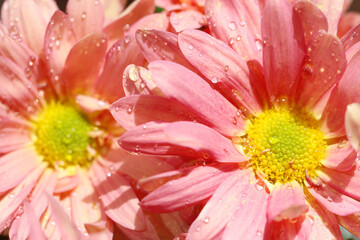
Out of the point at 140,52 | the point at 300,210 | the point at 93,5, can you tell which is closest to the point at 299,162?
the point at 300,210

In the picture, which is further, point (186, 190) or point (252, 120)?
point (252, 120)

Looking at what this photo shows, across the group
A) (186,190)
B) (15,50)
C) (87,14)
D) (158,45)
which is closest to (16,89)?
(15,50)

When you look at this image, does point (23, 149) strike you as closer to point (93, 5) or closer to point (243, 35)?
point (93, 5)

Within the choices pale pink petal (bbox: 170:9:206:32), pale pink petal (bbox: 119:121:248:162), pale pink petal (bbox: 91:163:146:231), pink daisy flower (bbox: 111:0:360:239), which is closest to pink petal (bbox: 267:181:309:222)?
pink daisy flower (bbox: 111:0:360:239)

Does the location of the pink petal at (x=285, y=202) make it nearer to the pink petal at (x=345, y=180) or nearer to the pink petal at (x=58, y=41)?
the pink petal at (x=345, y=180)

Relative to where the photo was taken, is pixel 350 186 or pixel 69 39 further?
pixel 69 39

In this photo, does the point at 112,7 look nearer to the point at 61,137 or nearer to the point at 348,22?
the point at 61,137
